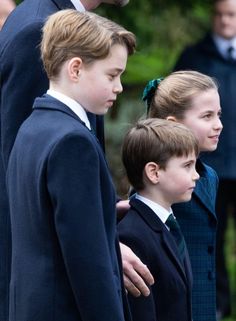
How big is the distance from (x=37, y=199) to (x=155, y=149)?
90 cm

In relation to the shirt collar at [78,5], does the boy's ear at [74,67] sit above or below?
above

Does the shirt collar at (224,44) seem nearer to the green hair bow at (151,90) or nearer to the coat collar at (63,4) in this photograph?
the green hair bow at (151,90)

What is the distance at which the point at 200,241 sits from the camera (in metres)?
5.28

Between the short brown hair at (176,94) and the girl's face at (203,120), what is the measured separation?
21 mm

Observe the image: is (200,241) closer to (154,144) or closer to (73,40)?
(154,144)

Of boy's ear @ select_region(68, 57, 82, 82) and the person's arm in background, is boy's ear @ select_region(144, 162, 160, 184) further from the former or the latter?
boy's ear @ select_region(68, 57, 82, 82)

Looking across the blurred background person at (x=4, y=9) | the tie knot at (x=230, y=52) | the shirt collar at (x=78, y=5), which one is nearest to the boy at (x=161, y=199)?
the shirt collar at (x=78, y=5)

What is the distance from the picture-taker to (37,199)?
4.11m

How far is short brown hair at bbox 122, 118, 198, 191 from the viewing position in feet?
16.1

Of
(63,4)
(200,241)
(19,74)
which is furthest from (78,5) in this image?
(200,241)

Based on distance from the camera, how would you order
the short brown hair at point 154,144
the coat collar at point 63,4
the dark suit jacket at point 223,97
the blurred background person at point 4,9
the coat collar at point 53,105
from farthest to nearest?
the dark suit jacket at point 223,97, the blurred background person at point 4,9, the short brown hair at point 154,144, the coat collar at point 63,4, the coat collar at point 53,105

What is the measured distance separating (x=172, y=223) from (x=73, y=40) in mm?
1034

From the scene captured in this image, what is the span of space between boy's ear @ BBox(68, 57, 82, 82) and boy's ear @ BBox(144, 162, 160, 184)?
773 mm

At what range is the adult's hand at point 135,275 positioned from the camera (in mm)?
A: 4605
